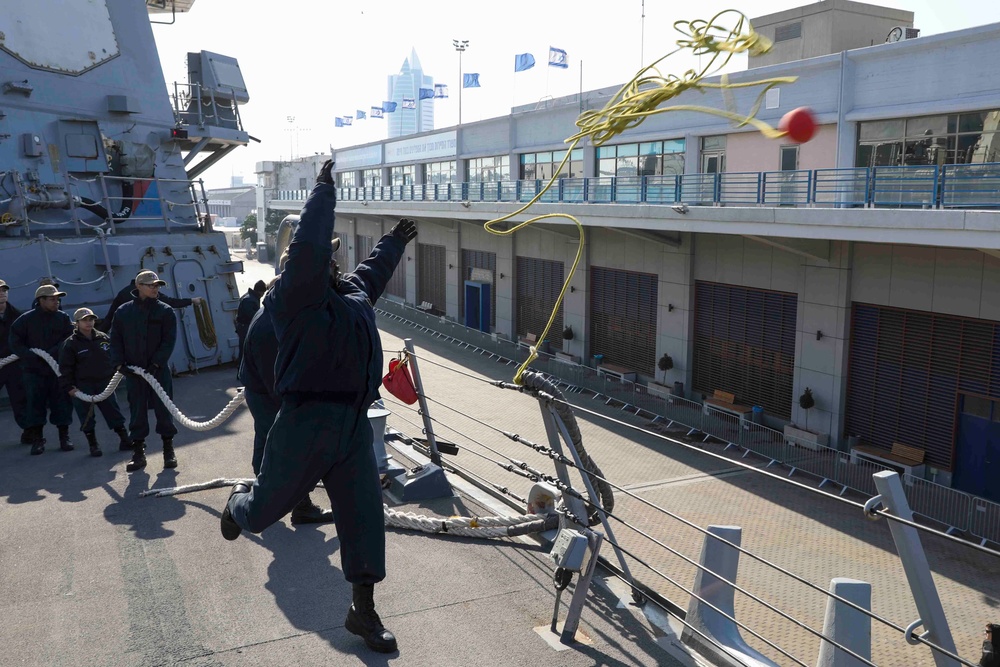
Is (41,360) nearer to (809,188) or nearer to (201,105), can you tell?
(201,105)

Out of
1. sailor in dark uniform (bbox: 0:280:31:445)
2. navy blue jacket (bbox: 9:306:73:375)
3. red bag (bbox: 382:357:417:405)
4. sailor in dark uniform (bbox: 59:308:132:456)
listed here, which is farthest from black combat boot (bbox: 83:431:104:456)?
red bag (bbox: 382:357:417:405)

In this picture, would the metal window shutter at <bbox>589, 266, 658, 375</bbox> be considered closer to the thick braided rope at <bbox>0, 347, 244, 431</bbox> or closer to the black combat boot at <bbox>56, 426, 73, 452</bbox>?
the thick braided rope at <bbox>0, 347, 244, 431</bbox>

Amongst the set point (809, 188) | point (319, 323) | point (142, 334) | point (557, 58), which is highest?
point (557, 58)

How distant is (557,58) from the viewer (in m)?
37.8

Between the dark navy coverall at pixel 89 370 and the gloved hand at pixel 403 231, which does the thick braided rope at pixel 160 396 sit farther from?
the gloved hand at pixel 403 231

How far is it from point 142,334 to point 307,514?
306cm

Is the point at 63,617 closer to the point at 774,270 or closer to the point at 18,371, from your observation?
the point at 18,371

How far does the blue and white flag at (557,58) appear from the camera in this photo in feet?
123

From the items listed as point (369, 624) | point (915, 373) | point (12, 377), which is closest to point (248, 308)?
point (12, 377)

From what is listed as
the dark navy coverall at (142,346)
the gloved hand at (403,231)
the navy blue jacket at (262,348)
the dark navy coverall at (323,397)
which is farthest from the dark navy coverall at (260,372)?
the dark navy coverall at (142,346)

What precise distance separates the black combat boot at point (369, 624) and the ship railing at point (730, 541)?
121 cm

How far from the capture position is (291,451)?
397 cm

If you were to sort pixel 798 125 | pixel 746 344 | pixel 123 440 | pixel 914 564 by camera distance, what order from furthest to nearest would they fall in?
pixel 746 344 < pixel 123 440 < pixel 914 564 < pixel 798 125

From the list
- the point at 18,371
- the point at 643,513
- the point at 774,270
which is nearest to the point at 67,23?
the point at 18,371
